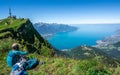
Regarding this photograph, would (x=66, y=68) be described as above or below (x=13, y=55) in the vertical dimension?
below

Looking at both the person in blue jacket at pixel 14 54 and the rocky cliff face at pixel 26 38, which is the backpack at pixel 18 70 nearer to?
the person in blue jacket at pixel 14 54

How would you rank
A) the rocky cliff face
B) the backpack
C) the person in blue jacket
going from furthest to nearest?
the rocky cliff face
the person in blue jacket
the backpack

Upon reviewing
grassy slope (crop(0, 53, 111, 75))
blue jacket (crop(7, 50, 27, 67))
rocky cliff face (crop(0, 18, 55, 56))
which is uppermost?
blue jacket (crop(7, 50, 27, 67))

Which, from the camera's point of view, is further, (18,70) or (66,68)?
(66,68)

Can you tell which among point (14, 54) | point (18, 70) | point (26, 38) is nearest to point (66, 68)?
point (14, 54)

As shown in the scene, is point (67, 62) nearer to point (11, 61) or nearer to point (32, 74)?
point (32, 74)

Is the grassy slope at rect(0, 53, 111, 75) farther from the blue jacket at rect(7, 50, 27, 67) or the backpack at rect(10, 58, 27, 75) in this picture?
the backpack at rect(10, 58, 27, 75)

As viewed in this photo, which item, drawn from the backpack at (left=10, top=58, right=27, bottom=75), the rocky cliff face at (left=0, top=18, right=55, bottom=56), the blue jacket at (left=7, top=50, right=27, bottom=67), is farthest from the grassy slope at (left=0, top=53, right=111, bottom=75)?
the rocky cliff face at (left=0, top=18, right=55, bottom=56)

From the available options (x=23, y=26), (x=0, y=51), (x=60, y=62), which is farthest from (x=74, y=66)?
(x=23, y=26)

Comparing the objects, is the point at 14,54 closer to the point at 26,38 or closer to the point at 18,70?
the point at 18,70

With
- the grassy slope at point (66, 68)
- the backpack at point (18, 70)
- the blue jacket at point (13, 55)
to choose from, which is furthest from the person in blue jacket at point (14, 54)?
the grassy slope at point (66, 68)

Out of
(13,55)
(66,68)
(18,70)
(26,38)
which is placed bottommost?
(26,38)

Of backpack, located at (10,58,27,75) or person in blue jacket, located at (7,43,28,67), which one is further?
person in blue jacket, located at (7,43,28,67)
